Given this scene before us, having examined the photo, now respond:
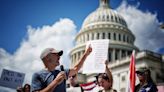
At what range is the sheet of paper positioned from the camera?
4004 mm

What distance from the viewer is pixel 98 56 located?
13.4ft

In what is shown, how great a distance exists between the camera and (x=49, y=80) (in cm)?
269

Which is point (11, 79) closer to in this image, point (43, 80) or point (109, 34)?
point (43, 80)

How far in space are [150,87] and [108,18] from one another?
5638 cm

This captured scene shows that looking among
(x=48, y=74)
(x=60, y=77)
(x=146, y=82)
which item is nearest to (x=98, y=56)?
(x=146, y=82)

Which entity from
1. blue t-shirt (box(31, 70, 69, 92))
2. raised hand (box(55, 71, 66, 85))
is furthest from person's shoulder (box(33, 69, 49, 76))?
raised hand (box(55, 71, 66, 85))

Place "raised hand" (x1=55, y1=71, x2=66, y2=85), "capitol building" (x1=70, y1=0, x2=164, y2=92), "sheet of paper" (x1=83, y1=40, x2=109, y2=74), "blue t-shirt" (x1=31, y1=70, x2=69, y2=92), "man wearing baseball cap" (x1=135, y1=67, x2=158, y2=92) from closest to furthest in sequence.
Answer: "raised hand" (x1=55, y1=71, x2=66, y2=85), "blue t-shirt" (x1=31, y1=70, x2=69, y2=92), "man wearing baseball cap" (x1=135, y1=67, x2=158, y2=92), "sheet of paper" (x1=83, y1=40, x2=109, y2=74), "capitol building" (x1=70, y1=0, x2=164, y2=92)

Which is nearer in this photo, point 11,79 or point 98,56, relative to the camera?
point 98,56

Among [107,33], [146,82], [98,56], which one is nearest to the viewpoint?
[146,82]

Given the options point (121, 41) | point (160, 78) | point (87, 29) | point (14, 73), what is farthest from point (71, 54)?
point (14, 73)

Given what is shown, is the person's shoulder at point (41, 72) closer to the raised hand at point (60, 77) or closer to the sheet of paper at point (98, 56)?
the raised hand at point (60, 77)

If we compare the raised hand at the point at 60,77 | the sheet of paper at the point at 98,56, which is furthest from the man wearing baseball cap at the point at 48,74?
the sheet of paper at the point at 98,56

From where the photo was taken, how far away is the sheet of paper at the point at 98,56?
400 centimetres

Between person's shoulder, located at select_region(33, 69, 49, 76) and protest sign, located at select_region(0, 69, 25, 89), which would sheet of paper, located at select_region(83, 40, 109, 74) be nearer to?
person's shoulder, located at select_region(33, 69, 49, 76)
